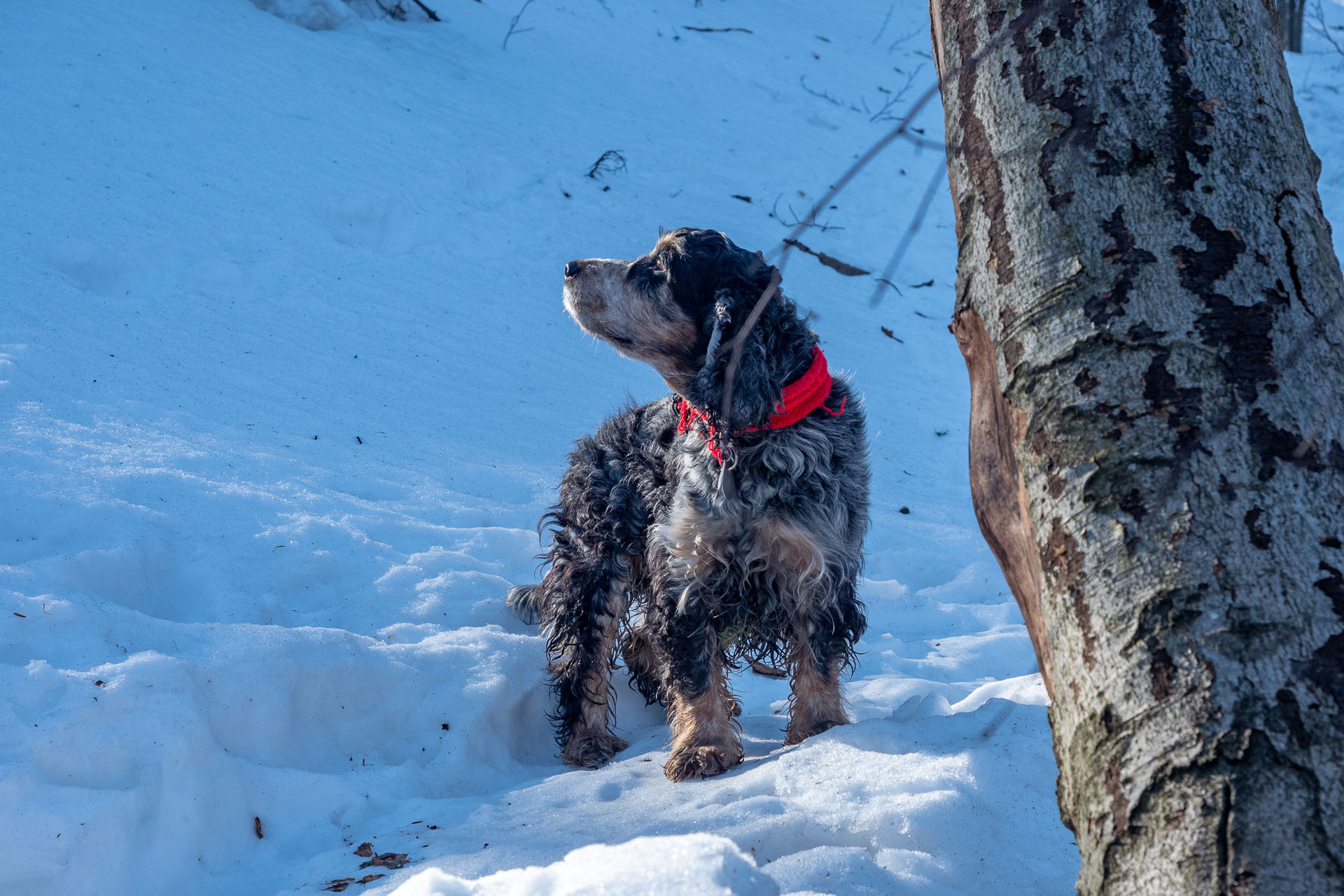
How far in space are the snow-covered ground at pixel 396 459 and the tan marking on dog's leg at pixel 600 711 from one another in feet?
0.51

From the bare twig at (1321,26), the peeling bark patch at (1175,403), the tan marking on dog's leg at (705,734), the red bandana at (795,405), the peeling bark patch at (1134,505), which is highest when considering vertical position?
the bare twig at (1321,26)

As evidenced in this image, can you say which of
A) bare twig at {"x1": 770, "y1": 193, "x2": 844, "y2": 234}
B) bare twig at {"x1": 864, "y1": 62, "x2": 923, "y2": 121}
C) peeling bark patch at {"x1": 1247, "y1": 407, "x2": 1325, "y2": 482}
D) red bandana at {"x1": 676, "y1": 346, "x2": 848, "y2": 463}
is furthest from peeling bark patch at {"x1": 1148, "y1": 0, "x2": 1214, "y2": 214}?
bare twig at {"x1": 864, "y1": 62, "x2": 923, "y2": 121}

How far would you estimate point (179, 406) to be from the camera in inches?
224

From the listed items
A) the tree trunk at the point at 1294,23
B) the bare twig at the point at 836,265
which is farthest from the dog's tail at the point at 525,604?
the tree trunk at the point at 1294,23

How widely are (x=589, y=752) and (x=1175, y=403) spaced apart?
2860mm

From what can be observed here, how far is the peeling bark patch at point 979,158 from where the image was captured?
1.89m

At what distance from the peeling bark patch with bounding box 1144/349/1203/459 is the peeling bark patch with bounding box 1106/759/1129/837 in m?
A: 0.50

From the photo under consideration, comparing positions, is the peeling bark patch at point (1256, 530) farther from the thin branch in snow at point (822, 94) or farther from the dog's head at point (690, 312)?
the thin branch in snow at point (822, 94)

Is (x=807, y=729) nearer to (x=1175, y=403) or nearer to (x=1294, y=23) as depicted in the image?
(x=1175, y=403)

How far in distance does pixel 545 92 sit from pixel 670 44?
8.98 ft

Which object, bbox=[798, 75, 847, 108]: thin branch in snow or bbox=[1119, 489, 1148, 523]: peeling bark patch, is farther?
bbox=[798, 75, 847, 108]: thin branch in snow

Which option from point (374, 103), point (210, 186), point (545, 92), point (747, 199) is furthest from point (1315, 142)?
point (210, 186)

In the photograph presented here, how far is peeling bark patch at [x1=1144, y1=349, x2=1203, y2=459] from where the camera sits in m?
1.60

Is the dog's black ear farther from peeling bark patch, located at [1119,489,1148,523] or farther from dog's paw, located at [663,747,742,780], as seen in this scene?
peeling bark patch, located at [1119,489,1148,523]
